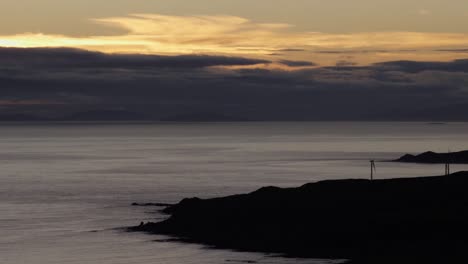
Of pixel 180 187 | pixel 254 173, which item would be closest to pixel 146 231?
pixel 180 187

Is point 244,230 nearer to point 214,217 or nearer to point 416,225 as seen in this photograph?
point 214,217

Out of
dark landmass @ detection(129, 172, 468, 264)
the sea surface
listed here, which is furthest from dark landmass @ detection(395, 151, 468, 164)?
dark landmass @ detection(129, 172, 468, 264)

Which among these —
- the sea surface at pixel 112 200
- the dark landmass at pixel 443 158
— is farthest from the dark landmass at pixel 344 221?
the dark landmass at pixel 443 158

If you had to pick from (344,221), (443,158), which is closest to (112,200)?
(344,221)

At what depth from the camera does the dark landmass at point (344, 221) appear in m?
69.2

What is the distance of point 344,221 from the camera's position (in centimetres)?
7725

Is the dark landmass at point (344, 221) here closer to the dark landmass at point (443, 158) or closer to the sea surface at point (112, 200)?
the sea surface at point (112, 200)

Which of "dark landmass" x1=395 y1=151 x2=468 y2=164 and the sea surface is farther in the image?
"dark landmass" x1=395 y1=151 x2=468 y2=164

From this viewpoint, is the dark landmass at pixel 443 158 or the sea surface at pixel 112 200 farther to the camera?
the dark landmass at pixel 443 158

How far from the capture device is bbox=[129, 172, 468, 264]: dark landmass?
69.2 m

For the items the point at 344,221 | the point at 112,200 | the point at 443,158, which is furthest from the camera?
the point at 443,158

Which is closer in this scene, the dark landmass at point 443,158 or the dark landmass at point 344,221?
the dark landmass at point 344,221

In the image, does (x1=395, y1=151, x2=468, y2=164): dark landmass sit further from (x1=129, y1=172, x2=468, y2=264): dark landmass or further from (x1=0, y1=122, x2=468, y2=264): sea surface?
(x1=129, y1=172, x2=468, y2=264): dark landmass

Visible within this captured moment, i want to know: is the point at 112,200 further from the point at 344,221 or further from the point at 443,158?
the point at 443,158
